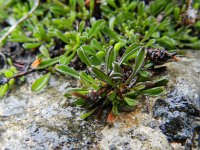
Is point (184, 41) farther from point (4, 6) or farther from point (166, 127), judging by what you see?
point (4, 6)

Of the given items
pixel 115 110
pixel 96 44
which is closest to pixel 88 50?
pixel 96 44

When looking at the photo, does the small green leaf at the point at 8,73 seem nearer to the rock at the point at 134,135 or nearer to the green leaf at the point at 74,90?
the green leaf at the point at 74,90

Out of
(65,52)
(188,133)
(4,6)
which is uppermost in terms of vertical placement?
(4,6)

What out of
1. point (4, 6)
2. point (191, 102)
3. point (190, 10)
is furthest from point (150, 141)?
point (4, 6)

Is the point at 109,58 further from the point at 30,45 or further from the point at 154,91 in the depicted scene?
the point at 30,45

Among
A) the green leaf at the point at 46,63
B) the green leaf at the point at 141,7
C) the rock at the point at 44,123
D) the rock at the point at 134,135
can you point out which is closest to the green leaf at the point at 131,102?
the rock at the point at 134,135
